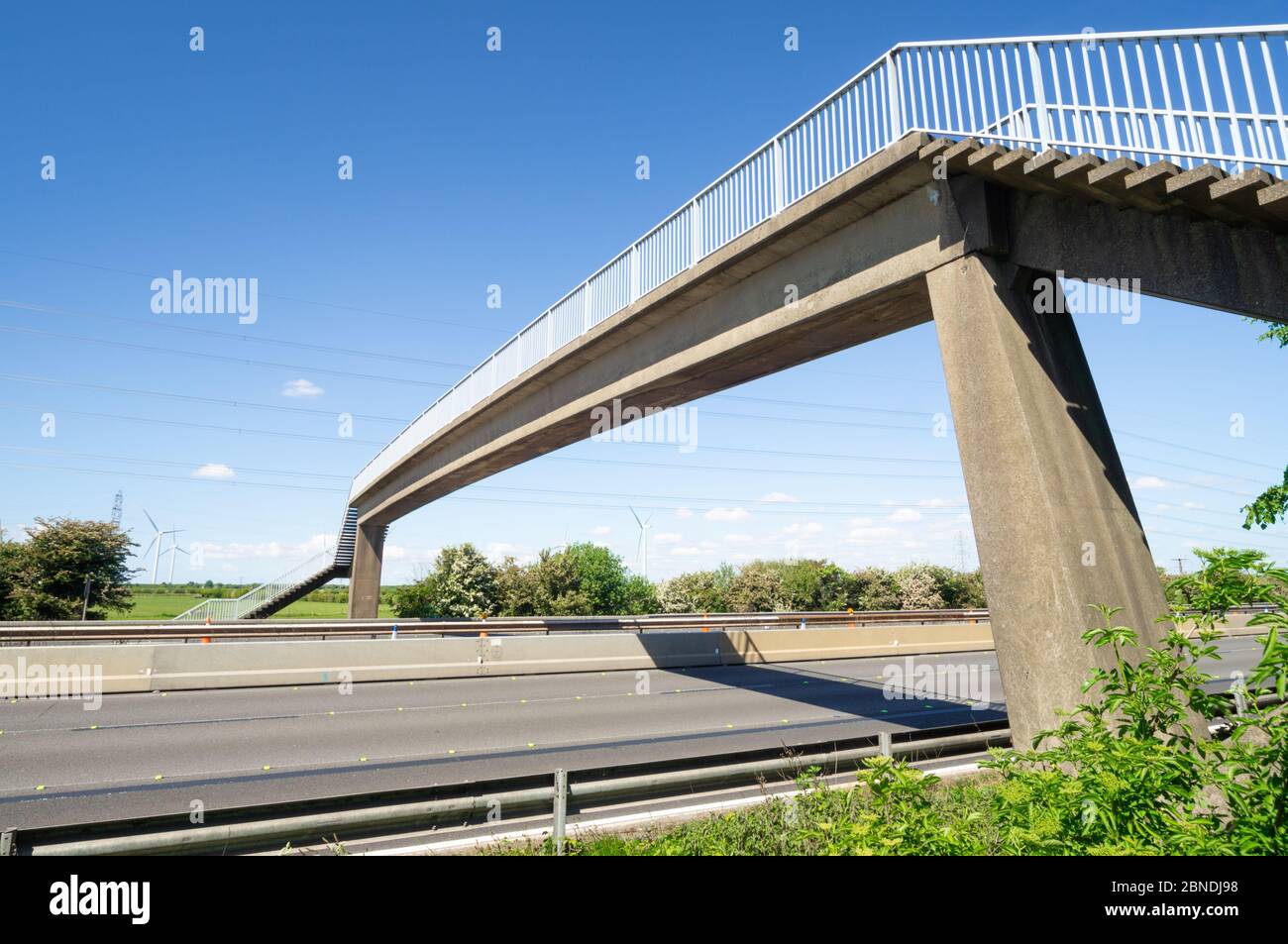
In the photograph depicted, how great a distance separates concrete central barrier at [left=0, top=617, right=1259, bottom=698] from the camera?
594 inches

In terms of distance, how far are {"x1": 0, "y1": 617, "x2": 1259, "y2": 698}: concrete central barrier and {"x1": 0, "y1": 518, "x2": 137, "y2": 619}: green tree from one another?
24338 millimetres

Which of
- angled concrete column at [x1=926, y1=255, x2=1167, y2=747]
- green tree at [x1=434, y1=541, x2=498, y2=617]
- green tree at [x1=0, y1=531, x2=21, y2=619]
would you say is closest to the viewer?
angled concrete column at [x1=926, y1=255, x2=1167, y2=747]

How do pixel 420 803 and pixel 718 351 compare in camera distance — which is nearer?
pixel 420 803

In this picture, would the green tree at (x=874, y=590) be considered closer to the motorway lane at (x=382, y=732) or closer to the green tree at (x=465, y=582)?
the green tree at (x=465, y=582)

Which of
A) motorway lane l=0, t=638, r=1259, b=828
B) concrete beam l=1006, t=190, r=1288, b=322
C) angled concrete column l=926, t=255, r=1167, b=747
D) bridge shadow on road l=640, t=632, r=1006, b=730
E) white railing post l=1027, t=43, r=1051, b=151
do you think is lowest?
bridge shadow on road l=640, t=632, r=1006, b=730

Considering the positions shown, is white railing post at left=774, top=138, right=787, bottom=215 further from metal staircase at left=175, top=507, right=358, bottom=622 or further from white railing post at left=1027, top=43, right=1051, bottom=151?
metal staircase at left=175, top=507, right=358, bottom=622

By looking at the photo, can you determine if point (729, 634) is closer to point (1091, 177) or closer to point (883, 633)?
point (883, 633)

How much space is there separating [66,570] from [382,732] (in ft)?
111

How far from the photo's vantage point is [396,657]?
1789cm

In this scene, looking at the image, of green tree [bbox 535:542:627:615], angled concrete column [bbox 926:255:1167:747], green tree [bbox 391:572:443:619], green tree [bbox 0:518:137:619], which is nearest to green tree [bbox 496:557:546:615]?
green tree [bbox 535:542:627:615]

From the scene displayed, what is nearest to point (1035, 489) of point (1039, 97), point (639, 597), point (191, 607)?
point (1039, 97)
